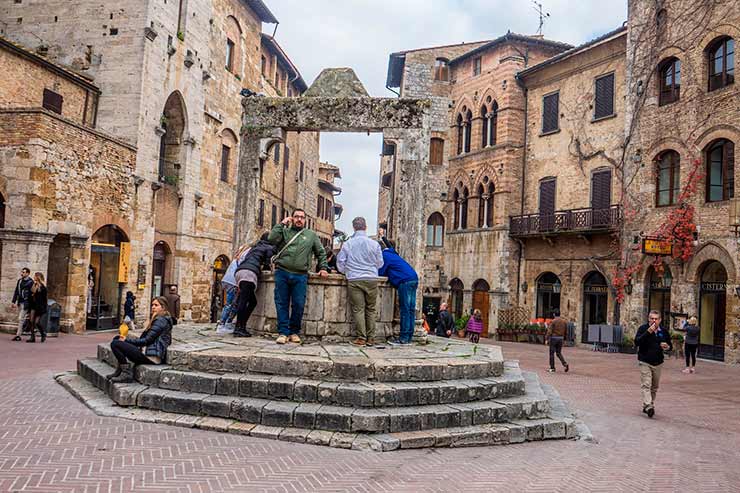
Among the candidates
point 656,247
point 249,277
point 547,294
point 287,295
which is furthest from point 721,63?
point 249,277

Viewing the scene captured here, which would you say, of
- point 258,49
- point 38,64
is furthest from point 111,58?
point 258,49

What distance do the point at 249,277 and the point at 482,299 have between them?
894 inches

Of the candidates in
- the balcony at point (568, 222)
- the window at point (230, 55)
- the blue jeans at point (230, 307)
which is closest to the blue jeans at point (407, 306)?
the blue jeans at point (230, 307)

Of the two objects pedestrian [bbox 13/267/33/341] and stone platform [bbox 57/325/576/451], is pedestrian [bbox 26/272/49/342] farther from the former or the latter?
stone platform [bbox 57/325/576/451]

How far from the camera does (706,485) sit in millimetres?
5957

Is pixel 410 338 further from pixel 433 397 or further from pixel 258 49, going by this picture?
Result: pixel 258 49

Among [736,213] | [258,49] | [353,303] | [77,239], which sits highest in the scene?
[258,49]

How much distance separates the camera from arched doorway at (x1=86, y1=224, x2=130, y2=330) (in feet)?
64.1

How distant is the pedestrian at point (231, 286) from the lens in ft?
32.9

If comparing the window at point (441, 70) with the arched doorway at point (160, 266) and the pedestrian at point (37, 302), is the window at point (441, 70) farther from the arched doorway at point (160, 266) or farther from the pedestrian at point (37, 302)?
the pedestrian at point (37, 302)

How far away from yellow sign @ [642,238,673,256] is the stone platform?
14250 millimetres

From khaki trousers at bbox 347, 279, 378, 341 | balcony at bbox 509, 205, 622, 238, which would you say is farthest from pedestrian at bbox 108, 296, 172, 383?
balcony at bbox 509, 205, 622, 238

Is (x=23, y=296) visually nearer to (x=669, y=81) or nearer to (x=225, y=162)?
(x=225, y=162)

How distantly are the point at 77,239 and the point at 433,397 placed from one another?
46.3 ft
